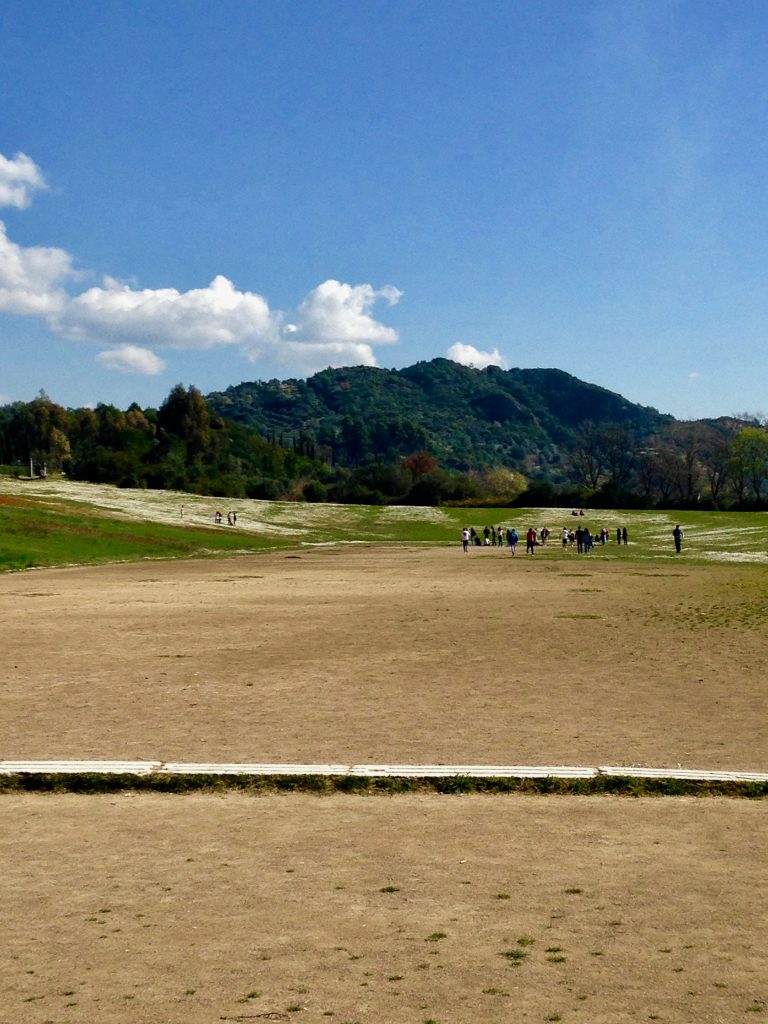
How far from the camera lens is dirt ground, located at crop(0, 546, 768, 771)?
12.3 m

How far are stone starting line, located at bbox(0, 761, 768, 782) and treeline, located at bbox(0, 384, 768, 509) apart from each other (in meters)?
104

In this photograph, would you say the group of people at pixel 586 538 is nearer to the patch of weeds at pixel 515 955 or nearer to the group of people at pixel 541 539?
the group of people at pixel 541 539

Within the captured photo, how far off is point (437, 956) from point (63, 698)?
9.93 m

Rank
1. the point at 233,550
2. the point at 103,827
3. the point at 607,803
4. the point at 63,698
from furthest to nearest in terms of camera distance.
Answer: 1. the point at 233,550
2. the point at 63,698
3. the point at 607,803
4. the point at 103,827

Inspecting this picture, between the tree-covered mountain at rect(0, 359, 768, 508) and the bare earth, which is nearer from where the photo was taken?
the bare earth

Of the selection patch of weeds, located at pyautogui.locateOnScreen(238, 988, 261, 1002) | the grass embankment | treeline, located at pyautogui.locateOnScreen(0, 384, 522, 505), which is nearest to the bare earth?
patch of weeds, located at pyautogui.locateOnScreen(238, 988, 261, 1002)

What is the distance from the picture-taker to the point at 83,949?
6.65 meters

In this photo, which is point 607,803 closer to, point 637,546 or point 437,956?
point 437,956

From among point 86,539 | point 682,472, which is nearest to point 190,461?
point 682,472

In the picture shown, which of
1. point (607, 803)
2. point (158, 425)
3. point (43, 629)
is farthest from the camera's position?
point (158, 425)

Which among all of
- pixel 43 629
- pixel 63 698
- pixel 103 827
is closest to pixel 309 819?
pixel 103 827

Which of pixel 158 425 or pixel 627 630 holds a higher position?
pixel 158 425

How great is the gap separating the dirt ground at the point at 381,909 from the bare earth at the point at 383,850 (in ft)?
0.08

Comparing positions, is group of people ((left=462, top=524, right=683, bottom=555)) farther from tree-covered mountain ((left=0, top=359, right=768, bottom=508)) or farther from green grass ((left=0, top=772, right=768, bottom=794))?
green grass ((left=0, top=772, right=768, bottom=794))
